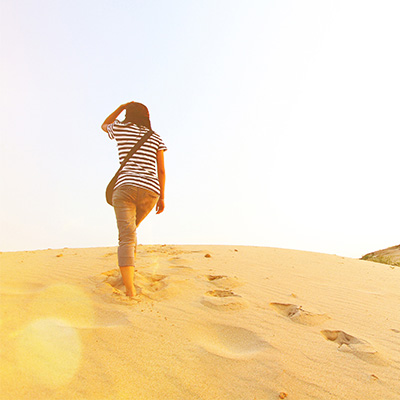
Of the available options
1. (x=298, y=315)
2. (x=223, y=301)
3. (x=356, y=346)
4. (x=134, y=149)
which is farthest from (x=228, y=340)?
(x=134, y=149)

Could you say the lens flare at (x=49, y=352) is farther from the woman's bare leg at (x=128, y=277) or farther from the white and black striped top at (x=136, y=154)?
the white and black striped top at (x=136, y=154)

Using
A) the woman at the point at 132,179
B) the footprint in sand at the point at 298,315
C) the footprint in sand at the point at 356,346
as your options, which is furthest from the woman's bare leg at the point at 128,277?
the footprint in sand at the point at 356,346

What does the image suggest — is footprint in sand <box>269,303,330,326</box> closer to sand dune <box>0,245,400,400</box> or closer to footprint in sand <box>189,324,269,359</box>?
sand dune <box>0,245,400,400</box>

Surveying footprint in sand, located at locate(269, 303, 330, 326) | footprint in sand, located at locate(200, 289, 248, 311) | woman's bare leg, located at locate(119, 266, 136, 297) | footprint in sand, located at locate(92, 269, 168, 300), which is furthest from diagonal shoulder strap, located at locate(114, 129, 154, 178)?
footprint in sand, located at locate(269, 303, 330, 326)

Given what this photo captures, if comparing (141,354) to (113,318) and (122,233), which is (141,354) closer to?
(113,318)

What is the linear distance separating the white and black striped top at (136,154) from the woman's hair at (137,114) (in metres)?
0.06

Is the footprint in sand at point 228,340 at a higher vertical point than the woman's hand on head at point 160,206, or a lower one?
lower

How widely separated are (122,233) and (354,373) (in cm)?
238

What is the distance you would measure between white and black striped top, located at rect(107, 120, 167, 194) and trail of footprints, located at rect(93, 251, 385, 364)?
1.09 meters

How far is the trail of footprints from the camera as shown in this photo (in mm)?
2627

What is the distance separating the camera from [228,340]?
2594 millimetres

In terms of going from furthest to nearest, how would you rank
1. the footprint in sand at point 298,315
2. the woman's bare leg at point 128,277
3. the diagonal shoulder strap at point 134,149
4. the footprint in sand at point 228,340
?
the diagonal shoulder strap at point 134,149
the woman's bare leg at point 128,277
the footprint in sand at point 298,315
the footprint in sand at point 228,340

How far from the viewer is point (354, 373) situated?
86.4 inches

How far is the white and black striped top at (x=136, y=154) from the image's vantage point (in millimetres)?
3592
